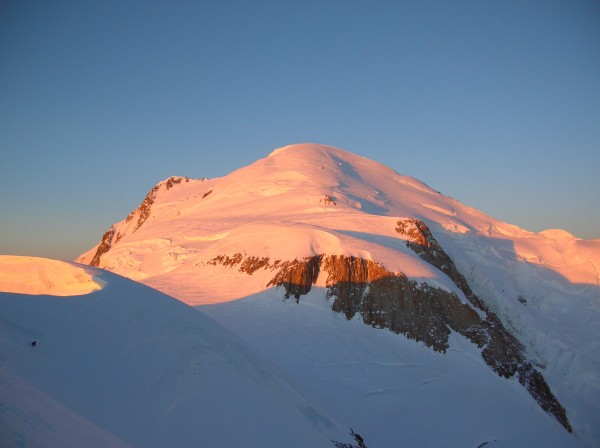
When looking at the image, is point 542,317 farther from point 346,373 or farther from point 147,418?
point 147,418

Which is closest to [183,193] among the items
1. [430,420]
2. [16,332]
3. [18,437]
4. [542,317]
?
[542,317]

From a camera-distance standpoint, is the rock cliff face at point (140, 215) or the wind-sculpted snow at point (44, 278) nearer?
the wind-sculpted snow at point (44, 278)

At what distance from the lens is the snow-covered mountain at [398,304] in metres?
21.7

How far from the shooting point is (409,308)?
26406 millimetres

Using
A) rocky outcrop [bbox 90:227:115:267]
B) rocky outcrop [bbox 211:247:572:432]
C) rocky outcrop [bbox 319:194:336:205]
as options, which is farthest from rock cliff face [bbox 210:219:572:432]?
rocky outcrop [bbox 90:227:115:267]

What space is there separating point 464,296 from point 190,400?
2190 centimetres

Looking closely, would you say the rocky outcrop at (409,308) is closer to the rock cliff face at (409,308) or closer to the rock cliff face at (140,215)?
the rock cliff face at (409,308)

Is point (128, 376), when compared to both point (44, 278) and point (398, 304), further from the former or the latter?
point (398, 304)

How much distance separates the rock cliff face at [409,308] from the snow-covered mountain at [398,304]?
7cm

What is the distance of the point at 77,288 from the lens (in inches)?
510

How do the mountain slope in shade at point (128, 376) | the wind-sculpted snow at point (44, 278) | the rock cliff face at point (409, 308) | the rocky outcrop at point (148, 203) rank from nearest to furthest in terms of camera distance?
the mountain slope in shade at point (128, 376) < the wind-sculpted snow at point (44, 278) < the rock cliff face at point (409, 308) < the rocky outcrop at point (148, 203)

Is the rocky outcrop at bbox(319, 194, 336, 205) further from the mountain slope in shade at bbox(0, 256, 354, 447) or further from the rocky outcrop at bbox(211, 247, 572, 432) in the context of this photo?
the mountain slope in shade at bbox(0, 256, 354, 447)

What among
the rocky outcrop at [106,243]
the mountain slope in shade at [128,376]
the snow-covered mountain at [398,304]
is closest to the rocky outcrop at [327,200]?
the snow-covered mountain at [398,304]

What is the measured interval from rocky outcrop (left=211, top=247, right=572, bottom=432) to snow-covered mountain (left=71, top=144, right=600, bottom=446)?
0.07m
